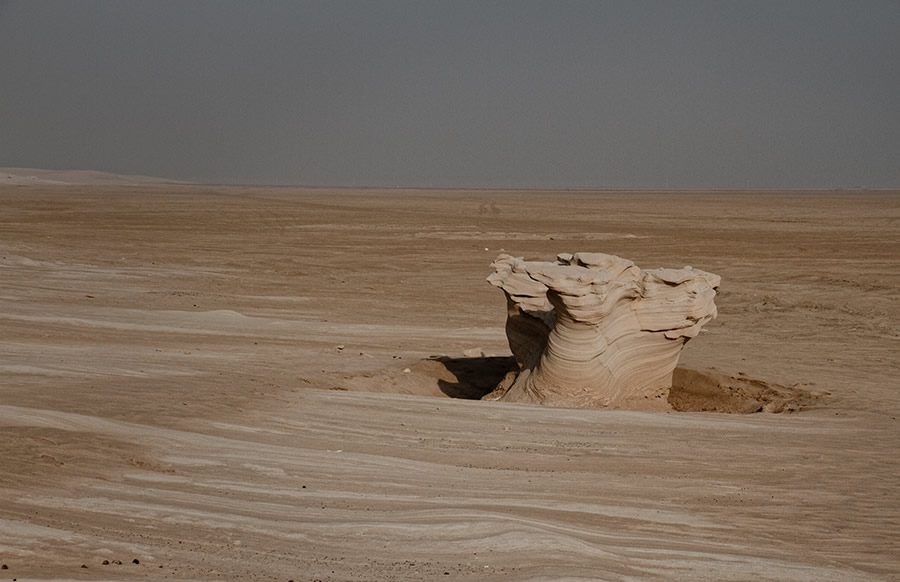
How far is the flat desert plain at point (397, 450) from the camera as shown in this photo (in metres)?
6.45

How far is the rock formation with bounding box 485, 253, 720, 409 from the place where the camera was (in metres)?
11.8

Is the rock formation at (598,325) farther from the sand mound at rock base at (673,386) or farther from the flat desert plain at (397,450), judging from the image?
the flat desert plain at (397,450)

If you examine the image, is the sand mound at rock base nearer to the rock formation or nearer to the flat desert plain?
the flat desert plain

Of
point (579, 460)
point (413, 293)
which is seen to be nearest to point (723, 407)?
point (579, 460)

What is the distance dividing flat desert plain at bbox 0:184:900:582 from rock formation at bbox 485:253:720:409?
0.97 metres

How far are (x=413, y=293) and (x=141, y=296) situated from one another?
18.4 ft

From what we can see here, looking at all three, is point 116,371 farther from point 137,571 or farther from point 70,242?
point 70,242

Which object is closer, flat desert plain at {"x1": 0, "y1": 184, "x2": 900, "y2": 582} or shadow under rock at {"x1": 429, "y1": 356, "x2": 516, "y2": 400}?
flat desert plain at {"x1": 0, "y1": 184, "x2": 900, "y2": 582}

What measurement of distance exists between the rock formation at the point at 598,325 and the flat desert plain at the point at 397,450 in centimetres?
97

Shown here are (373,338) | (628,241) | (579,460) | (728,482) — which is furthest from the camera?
(628,241)

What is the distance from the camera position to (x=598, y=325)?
39.5 ft

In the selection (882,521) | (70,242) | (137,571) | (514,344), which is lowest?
(137,571)

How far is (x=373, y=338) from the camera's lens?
16.6m

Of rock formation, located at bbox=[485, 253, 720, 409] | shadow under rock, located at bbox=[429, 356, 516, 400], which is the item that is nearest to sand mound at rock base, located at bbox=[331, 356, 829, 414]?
shadow under rock, located at bbox=[429, 356, 516, 400]
